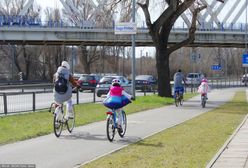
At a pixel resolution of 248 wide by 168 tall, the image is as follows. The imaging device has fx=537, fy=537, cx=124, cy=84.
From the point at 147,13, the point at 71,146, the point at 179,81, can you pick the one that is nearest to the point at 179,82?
the point at 179,81

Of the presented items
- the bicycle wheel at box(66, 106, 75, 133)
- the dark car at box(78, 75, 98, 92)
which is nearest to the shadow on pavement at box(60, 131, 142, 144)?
the bicycle wheel at box(66, 106, 75, 133)

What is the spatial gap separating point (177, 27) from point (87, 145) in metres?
57.6

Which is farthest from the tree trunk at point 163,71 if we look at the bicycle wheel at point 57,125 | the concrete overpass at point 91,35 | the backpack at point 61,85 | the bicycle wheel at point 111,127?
the concrete overpass at point 91,35

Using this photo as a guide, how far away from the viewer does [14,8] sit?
80750 millimetres

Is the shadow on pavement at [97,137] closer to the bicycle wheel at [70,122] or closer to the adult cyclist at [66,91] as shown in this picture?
the bicycle wheel at [70,122]

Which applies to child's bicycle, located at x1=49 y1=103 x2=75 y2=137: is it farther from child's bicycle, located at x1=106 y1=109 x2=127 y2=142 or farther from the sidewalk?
the sidewalk

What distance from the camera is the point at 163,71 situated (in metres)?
33.0

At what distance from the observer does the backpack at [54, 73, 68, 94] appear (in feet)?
44.7

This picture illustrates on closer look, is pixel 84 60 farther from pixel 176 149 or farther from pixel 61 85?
pixel 176 149

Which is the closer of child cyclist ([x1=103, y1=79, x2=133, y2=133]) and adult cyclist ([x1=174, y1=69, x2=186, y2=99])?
child cyclist ([x1=103, y1=79, x2=133, y2=133])

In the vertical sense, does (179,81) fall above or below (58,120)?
above

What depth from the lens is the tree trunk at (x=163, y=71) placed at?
3284 cm

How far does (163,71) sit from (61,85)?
64.8ft

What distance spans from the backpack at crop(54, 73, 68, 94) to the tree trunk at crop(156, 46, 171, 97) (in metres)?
19.6
